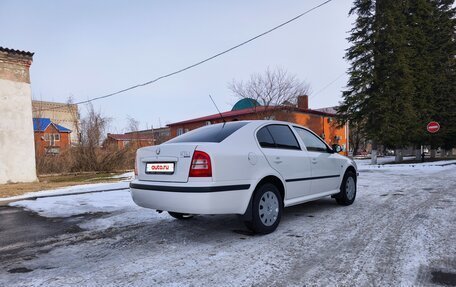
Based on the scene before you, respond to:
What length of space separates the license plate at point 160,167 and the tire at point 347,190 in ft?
12.1

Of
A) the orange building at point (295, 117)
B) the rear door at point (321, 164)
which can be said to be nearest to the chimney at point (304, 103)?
the orange building at point (295, 117)

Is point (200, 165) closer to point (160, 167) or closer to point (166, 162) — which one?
point (166, 162)

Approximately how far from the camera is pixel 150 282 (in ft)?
9.72

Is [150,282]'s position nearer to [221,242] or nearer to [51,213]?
[221,242]

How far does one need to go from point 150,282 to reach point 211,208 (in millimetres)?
1178

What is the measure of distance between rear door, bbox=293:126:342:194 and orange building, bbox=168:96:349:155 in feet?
65.8

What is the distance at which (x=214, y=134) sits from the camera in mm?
4664

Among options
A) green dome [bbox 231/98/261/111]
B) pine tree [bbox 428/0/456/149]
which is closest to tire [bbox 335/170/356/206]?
pine tree [bbox 428/0/456/149]

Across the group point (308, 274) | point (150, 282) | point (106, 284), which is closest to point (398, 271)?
point (308, 274)

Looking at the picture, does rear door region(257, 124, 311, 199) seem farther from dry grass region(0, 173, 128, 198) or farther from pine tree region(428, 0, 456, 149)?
pine tree region(428, 0, 456, 149)

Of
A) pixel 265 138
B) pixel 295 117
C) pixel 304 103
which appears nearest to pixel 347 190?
pixel 265 138

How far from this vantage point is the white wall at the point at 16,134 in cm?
1307

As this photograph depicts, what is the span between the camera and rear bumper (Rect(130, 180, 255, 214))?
389 centimetres

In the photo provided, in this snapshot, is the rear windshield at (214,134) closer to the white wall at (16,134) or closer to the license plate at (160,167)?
the license plate at (160,167)
